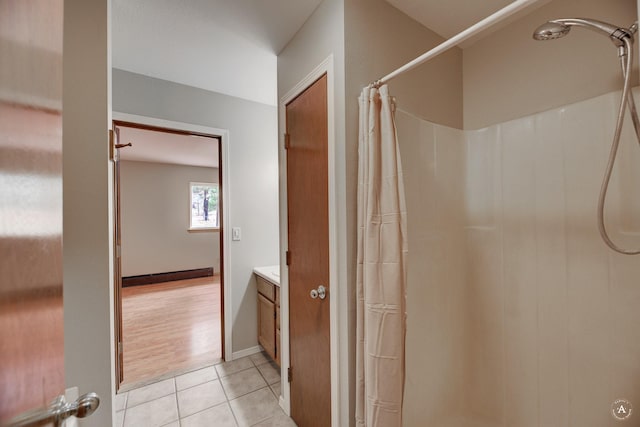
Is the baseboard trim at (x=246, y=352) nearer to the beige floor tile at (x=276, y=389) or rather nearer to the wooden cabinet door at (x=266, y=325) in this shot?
the wooden cabinet door at (x=266, y=325)

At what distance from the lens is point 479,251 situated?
5.51 feet

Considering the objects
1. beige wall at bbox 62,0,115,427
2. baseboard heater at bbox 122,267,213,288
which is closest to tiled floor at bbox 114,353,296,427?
beige wall at bbox 62,0,115,427

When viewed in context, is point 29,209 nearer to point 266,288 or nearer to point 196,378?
point 266,288

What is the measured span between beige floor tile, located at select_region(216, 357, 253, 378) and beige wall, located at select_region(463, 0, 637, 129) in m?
2.66

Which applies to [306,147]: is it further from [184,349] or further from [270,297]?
[184,349]

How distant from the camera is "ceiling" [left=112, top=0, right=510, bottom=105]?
4.83 ft

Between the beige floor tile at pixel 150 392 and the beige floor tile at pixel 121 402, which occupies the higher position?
the beige floor tile at pixel 121 402

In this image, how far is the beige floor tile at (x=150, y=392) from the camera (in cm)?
192

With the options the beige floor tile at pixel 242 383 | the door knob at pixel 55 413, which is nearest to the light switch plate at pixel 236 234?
the beige floor tile at pixel 242 383

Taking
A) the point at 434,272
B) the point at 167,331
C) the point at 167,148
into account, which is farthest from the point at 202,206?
the point at 434,272

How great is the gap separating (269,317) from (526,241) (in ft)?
6.53

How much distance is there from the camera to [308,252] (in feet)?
5.12

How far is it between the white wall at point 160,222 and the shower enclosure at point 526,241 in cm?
557

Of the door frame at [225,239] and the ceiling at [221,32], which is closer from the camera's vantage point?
the ceiling at [221,32]
